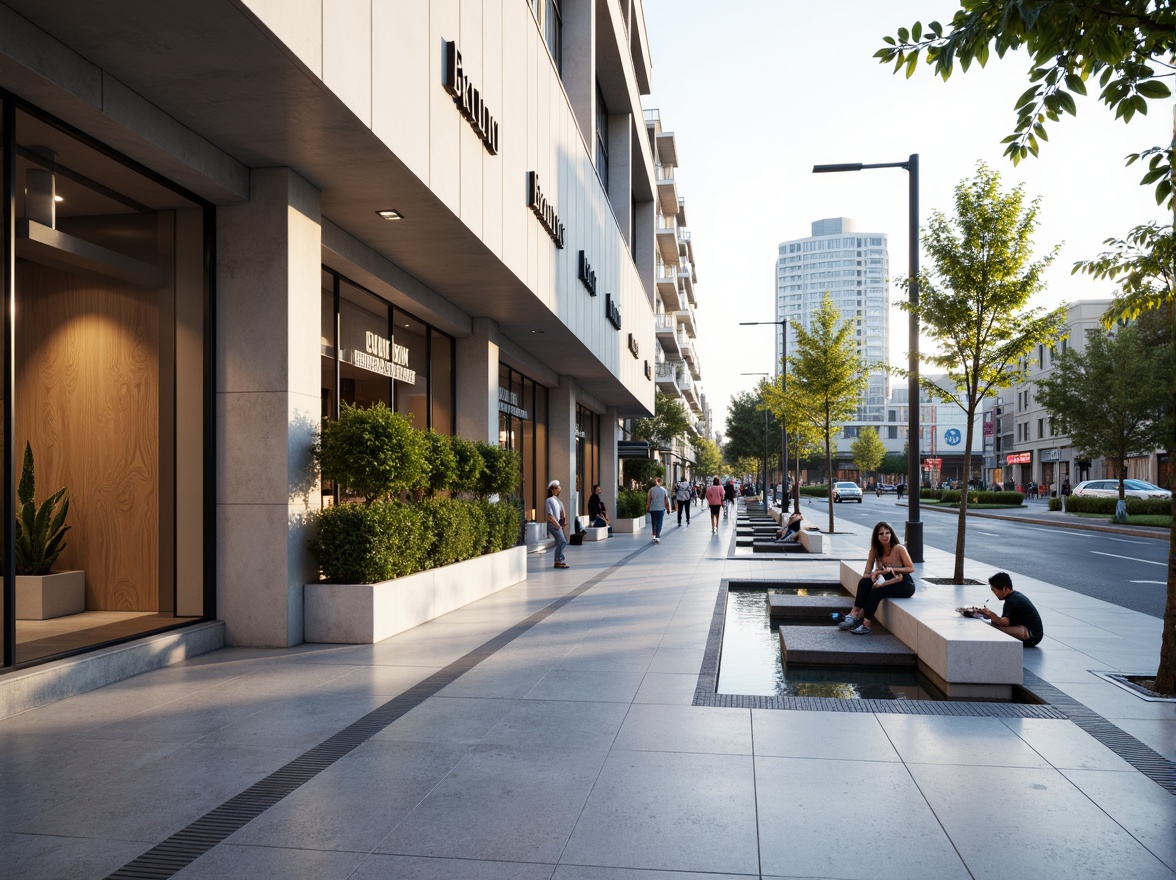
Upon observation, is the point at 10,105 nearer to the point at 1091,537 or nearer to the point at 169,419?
the point at 169,419

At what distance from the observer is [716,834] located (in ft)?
13.4

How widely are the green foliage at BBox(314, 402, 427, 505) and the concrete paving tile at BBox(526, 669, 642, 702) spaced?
120 inches

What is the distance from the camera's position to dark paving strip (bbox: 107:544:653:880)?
3.83 metres

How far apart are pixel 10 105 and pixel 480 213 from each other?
19.1ft

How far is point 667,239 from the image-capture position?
4972cm

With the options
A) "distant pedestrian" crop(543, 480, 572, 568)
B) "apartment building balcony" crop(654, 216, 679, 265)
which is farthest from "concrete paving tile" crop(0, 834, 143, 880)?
"apartment building balcony" crop(654, 216, 679, 265)

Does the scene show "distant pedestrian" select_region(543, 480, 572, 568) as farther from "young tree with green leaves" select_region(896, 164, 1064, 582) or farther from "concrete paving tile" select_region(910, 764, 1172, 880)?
"concrete paving tile" select_region(910, 764, 1172, 880)

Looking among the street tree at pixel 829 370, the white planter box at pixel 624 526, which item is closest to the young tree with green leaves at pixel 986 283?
the street tree at pixel 829 370

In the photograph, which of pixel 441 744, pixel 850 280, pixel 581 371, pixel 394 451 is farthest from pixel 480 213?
pixel 850 280

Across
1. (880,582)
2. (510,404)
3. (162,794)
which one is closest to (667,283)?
(510,404)

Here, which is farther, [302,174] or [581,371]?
[581,371]

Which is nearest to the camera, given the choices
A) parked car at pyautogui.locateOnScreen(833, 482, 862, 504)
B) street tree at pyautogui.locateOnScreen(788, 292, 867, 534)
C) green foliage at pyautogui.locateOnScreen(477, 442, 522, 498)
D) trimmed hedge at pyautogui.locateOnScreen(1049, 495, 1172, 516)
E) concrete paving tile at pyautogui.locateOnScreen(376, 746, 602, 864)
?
concrete paving tile at pyautogui.locateOnScreen(376, 746, 602, 864)

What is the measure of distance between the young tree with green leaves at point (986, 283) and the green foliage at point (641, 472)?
24788 millimetres

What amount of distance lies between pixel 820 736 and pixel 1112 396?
37729 millimetres
